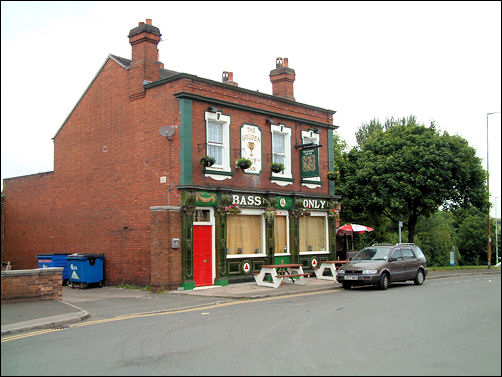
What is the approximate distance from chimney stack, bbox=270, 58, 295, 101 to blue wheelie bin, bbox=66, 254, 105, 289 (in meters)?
11.6

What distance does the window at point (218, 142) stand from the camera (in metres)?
20.0

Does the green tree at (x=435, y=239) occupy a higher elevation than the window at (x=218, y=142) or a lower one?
lower

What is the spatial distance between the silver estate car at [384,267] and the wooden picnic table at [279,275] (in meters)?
1.65

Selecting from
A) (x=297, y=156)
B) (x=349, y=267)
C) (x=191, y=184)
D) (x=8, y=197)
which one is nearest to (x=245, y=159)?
(x=191, y=184)

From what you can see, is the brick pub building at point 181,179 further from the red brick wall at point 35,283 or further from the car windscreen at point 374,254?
the car windscreen at point 374,254

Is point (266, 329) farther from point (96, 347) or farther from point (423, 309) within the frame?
point (423, 309)

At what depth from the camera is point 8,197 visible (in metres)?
28.0

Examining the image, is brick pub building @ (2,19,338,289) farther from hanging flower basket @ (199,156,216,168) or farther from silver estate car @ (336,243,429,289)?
silver estate car @ (336,243,429,289)

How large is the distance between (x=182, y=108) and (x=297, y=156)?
21.6 ft

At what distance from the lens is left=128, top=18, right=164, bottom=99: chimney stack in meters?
20.5

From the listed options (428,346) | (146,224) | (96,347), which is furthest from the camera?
(146,224)

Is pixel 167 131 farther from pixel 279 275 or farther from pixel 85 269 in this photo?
pixel 279 275

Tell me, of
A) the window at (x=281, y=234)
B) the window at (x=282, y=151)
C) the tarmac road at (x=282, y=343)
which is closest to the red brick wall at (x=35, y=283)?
the tarmac road at (x=282, y=343)

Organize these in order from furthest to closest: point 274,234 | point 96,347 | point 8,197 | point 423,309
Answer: point 8,197, point 274,234, point 423,309, point 96,347
